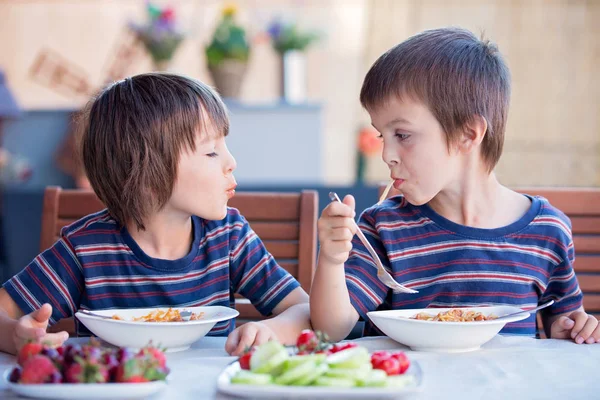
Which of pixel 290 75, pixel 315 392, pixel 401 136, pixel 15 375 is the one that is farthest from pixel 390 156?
pixel 290 75

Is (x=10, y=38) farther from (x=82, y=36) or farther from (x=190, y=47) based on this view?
(x=190, y=47)

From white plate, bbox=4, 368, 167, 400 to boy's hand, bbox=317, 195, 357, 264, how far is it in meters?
0.35

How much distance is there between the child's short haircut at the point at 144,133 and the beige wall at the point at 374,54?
4.06 metres

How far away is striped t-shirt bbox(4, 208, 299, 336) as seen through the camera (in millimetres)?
1196

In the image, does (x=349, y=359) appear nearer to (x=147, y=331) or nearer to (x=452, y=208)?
(x=147, y=331)

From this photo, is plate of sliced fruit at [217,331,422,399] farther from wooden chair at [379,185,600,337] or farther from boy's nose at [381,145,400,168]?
wooden chair at [379,185,600,337]

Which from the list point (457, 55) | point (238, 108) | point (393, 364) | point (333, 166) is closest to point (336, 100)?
point (333, 166)

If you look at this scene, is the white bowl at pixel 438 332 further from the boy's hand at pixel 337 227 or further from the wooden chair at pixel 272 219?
the wooden chair at pixel 272 219

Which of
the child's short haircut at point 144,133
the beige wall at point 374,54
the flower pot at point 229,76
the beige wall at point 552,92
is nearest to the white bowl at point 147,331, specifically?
the child's short haircut at point 144,133

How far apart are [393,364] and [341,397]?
0.09m

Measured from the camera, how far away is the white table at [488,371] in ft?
2.41

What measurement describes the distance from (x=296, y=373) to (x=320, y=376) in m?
0.03

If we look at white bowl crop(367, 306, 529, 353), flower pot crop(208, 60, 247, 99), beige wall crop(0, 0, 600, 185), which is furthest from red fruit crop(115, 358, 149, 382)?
beige wall crop(0, 0, 600, 185)

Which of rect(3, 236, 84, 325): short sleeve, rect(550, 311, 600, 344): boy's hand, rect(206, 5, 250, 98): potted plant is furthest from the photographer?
rect(206, 5, 250, 98): potted plant
